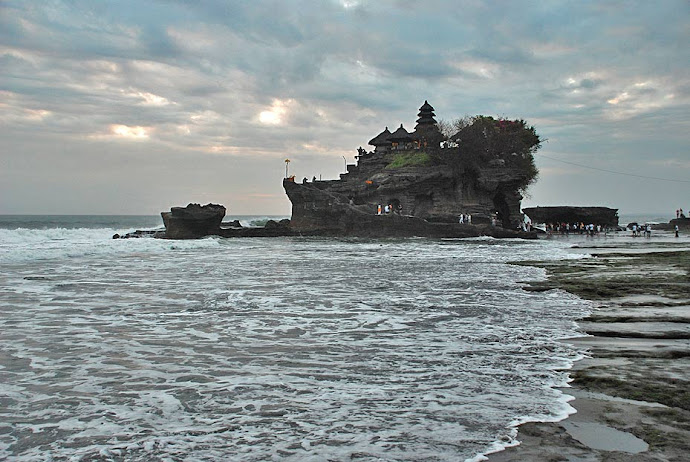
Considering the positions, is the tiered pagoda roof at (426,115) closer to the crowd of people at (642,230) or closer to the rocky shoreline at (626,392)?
the crowd of people at (642,230)

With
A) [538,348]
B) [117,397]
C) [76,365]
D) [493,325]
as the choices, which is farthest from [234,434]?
Result: [493,325]

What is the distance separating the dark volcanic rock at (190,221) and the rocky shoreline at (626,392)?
3432 cm

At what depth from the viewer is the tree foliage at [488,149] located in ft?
162

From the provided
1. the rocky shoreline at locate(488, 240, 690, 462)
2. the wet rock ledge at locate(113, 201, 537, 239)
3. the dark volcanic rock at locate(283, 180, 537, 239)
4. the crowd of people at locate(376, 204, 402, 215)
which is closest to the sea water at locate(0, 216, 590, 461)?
the rocky shoreline at locate(488, 240, 690, 462)

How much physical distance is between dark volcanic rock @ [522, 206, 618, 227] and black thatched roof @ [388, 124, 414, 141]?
70.1ft

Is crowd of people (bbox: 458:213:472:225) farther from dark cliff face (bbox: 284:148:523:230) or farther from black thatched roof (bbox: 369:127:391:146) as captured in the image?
black thatched roof (bbox: 369:127:391:146)

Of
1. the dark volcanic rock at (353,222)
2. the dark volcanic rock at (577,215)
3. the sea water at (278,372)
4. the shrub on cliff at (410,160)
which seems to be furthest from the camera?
the dark volcanic rock at (577,215)

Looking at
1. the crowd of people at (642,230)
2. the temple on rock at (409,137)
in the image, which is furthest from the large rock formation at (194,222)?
the crowd of people at (642,230)

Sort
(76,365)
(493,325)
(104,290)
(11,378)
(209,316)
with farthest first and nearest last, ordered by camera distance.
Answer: (104,290) → (209,316) → (493,325) → (76,365) → (11,378)

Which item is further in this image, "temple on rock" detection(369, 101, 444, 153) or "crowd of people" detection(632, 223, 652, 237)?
"temple on rock" detection(369, 101, 444, 153)

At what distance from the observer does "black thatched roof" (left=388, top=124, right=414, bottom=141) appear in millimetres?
60281

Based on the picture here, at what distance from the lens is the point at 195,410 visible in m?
3.76

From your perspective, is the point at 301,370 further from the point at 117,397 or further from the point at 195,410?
the point at 117,397

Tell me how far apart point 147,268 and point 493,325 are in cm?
1166
